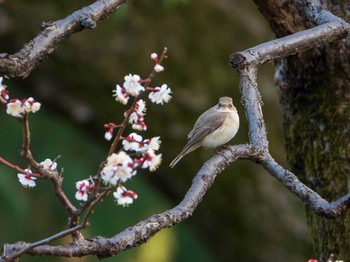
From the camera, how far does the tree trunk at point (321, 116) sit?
351 centimetres

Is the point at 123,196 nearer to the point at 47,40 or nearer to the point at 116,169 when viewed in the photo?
the point at 116,169

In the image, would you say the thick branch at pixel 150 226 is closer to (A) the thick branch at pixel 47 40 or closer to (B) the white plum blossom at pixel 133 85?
(B) the white plum blossom at pixel 133 85

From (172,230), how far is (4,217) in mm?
1535

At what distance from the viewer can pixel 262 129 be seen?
9.64ft

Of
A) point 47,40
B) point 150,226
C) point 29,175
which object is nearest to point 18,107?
point 29,175

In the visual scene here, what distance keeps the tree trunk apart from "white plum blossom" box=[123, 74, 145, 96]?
132 cm

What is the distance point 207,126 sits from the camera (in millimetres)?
4035

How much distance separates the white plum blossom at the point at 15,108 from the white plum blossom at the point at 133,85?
298mm

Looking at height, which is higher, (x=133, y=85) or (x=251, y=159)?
(x=133, y=85)

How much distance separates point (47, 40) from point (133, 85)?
600 mm

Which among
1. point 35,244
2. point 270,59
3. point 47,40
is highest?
point 270,59

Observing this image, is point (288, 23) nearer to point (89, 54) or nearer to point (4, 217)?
point (89, 54)

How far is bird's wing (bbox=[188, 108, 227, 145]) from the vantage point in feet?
13.1

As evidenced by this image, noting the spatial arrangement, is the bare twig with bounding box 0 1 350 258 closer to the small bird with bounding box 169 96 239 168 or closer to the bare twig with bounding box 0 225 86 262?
the bare twig with bounding box 0 225 86 262
